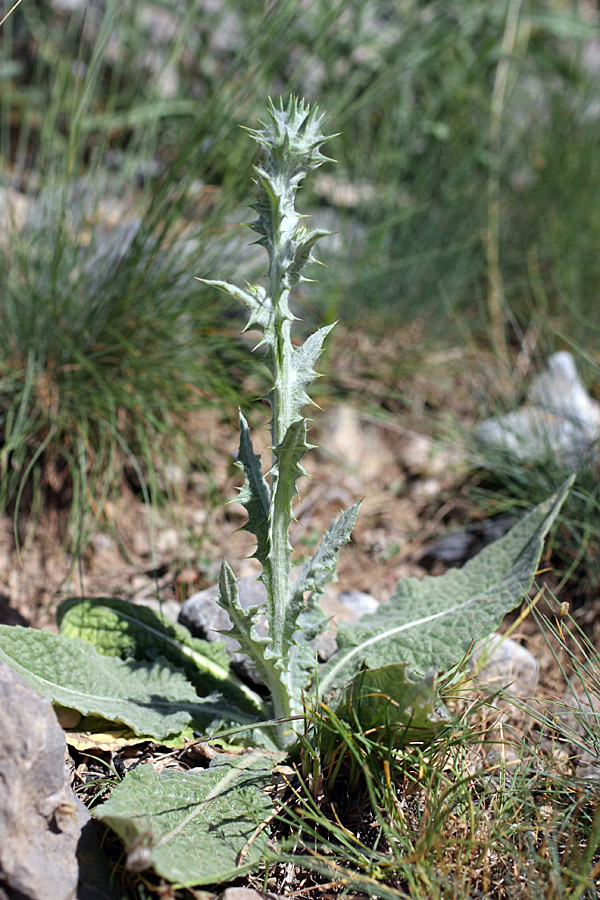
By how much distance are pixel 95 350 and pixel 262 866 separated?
156 cm

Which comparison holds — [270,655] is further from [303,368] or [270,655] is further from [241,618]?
[303,368]

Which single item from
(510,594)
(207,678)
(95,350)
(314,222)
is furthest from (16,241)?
(510,594)

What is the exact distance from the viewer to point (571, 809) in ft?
3.69

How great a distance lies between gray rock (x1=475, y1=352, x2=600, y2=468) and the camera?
2125 mm

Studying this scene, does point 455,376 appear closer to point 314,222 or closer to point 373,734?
point 314,222

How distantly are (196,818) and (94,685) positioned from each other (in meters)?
0.34

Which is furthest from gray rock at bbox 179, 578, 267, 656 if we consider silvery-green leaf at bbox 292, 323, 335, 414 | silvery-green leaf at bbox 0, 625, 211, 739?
silvery-green leaf at bbox 292, 323, 335, 414

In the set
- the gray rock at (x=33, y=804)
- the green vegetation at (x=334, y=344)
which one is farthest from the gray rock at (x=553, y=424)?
the gray rock at (x=33, y=804)

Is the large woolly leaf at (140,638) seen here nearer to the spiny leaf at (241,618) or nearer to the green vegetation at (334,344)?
the green vegetation at (334,344)

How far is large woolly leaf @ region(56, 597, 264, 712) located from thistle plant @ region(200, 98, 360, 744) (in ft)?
0.64

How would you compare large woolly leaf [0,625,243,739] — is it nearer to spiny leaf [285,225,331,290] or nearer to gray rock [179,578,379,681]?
gray rock [179,578,379,681]

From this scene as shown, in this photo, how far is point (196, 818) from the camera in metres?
1.18

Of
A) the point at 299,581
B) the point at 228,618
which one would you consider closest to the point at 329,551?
the point at 299,581

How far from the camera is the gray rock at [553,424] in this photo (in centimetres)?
212
